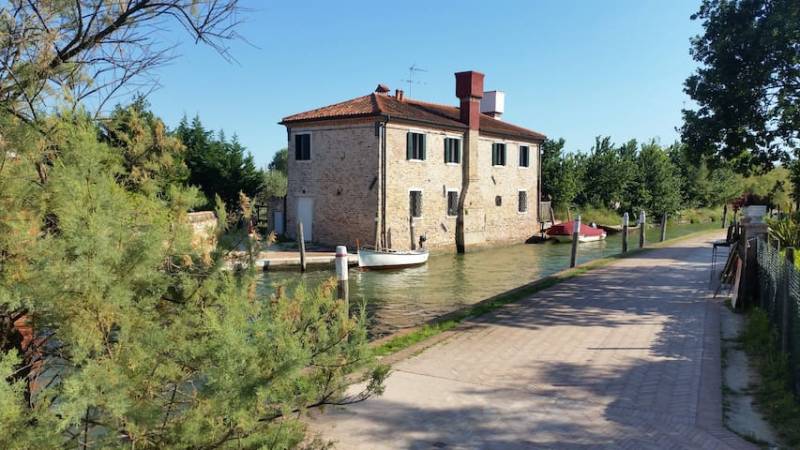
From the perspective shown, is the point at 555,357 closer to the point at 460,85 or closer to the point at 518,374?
the point at 518,374

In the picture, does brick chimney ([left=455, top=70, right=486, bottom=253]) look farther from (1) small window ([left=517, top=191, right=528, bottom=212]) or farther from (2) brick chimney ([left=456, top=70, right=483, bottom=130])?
(1) small window ([left=517, top=191, right=528, bottom=212])

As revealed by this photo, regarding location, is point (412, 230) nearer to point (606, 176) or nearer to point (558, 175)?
point (558, 175)

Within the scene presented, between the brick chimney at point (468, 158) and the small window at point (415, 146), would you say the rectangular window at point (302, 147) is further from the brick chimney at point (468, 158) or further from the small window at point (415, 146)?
the brick chimney at point (468, 158)

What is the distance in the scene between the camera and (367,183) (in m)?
26.4

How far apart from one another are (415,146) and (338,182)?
3.89m

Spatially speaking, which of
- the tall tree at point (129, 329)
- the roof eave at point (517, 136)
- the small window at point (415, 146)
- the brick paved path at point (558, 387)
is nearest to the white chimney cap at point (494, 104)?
the roof eave at point (517, 136)

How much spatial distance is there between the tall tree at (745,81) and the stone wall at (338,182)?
1434 cm

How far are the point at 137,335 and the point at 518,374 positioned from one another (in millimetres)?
4988

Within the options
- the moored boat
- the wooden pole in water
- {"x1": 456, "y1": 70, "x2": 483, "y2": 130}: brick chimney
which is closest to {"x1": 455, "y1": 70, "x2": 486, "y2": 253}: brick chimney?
{"x1": 456, "y1": 70, "x2": 483, "y2": 130}: brick chimney

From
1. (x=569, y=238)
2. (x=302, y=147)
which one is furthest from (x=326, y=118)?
(x=569, y=238)

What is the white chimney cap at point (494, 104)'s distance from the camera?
3869cm

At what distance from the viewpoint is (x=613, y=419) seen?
5.73 meters

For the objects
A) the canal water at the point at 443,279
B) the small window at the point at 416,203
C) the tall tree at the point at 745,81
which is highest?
the tall tree at the point at 745,81

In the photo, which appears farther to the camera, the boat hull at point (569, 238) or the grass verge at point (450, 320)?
the boat hull at point (569, 238)
